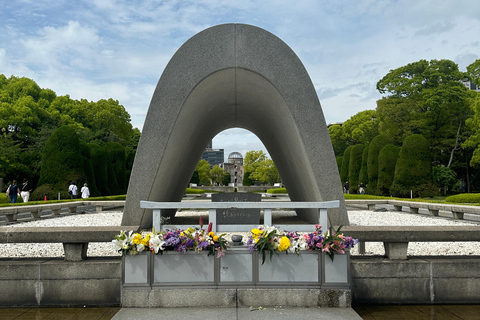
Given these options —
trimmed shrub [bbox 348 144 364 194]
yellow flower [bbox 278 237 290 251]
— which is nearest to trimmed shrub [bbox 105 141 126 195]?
trimmed shrub [bbox 348 144 364 194]

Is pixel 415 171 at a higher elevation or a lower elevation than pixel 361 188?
higher

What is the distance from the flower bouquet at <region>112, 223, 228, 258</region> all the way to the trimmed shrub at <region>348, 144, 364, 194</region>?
1163 inches

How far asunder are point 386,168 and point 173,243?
82.5 ft

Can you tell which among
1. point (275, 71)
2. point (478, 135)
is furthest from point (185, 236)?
point (478, 135)

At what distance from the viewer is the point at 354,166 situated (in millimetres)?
32500

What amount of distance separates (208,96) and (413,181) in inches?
809

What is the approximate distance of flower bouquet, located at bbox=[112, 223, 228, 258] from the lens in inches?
168

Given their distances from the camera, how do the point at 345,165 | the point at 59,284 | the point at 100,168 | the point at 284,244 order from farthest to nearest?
the point at 345,165
the point at 100,168
the point at 59,284
the point at 284,244

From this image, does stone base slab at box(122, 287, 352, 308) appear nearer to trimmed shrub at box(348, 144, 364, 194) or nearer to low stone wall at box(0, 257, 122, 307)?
low stone wall at box(0, 257, 122, 307)

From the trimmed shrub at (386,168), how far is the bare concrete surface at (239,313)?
79.1 ft

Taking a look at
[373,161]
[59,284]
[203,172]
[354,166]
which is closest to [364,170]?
[373,161]

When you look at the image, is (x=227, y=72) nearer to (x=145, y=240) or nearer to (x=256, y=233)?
(x=256, y=233)

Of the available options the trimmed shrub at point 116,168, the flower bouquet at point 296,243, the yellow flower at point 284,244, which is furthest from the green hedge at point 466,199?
the trimmed shrub at point 116,168

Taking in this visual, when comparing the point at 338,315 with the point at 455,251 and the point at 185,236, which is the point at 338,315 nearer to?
the point at 185,236
